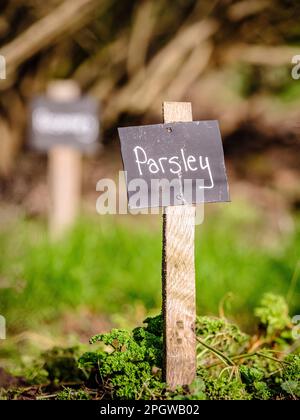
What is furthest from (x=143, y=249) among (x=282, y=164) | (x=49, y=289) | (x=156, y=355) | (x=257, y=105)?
(x=257, y=105)

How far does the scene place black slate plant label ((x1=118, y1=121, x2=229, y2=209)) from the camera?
1.81 meters

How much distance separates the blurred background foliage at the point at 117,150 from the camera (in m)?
3.29

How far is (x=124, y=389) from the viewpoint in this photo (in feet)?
5.86

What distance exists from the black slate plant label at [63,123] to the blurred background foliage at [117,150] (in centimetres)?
49

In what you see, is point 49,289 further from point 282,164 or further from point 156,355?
point 282,164

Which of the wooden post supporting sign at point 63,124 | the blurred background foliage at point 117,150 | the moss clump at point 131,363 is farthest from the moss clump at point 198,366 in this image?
the wooden post supporting sign at point 63,124

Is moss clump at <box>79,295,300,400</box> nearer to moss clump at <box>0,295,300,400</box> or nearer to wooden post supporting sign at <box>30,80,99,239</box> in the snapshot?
moss clump at <box>0,295,300,400</box>

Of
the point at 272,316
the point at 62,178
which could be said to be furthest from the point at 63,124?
the point at 272,316

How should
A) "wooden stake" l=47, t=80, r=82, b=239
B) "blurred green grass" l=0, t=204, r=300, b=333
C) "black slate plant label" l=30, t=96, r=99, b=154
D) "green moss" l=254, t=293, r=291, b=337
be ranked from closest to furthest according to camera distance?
"green moss" l=254, t=293, r=291, b=337 → "blurred green grass" l=0, t=204, r=300, b=333 → "black slate plant label" l=30, t=96, r=99, b=154 → "wooden stake" l=47, t=80, r=82, b=239

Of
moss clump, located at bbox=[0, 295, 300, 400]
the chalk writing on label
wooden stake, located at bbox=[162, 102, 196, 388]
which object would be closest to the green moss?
moss clump, located at bbox=[0, 295, 300, 400]

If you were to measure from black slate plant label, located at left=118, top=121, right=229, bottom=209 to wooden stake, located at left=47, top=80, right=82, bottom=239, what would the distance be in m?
2.39

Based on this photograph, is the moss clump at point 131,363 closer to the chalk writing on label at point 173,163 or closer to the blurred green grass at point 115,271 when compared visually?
the chalk writing on label at point 173,163

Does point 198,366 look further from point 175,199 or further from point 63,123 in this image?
point 63,123
